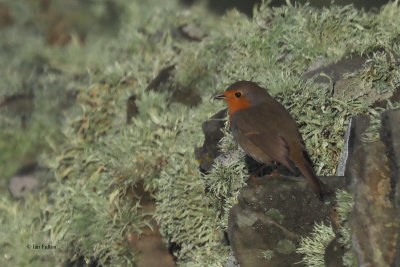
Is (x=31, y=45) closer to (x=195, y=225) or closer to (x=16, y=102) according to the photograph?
(x=16, y=102)

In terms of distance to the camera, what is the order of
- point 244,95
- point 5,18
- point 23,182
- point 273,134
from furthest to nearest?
point 5,18 < point 23,182 < point 244,95 < point 273,134

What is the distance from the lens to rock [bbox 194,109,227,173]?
25.7 ft

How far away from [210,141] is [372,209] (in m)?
3.43

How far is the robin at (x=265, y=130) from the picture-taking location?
20.2 ft

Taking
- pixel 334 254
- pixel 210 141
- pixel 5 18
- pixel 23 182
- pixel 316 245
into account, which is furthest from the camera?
pixel 5 18

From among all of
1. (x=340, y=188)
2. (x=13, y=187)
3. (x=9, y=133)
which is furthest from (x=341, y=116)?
(x=9, y=133)

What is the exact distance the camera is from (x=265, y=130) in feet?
21.2

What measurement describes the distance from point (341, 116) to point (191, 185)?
2010 mm

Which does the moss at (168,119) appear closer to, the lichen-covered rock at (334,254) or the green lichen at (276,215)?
the green lichen at (276,215)

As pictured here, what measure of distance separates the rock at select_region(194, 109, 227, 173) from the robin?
919 millimetres

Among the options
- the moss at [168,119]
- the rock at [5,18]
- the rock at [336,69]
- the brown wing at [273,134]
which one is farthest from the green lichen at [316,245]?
the rock at [5,18]

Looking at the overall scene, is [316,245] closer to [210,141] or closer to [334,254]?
[334,254]

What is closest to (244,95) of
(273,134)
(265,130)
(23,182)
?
(265,130)

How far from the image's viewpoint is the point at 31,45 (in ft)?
47.2
